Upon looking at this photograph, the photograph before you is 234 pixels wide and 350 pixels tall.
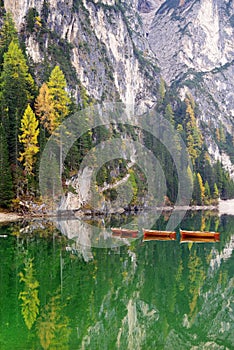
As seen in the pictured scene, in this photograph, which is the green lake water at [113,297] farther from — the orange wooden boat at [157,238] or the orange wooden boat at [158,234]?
the orange wooden boat at [158,234]

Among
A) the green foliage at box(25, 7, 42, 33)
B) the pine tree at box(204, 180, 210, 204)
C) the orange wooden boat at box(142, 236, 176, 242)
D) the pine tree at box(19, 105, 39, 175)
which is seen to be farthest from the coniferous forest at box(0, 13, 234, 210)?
the pine tree at box(204, 180, 210, 204)

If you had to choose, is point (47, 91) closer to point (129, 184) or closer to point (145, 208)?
point (129, 184)

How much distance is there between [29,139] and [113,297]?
40.1 meters

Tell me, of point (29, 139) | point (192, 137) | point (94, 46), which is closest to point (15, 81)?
point (29, 139)

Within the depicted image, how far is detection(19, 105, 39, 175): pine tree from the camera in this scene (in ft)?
189

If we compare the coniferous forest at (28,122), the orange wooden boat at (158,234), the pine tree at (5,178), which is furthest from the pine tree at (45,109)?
the orange wooden boat at (158,234)

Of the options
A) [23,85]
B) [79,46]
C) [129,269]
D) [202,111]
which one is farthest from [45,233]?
[202,111]

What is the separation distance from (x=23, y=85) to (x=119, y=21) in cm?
6447

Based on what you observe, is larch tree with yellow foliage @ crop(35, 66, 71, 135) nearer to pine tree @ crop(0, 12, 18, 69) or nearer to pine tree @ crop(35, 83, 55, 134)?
pine tree @ crop(35, 83, 55, 134)

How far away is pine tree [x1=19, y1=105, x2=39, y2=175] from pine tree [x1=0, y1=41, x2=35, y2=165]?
0.87 meters

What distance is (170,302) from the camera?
20.5 m

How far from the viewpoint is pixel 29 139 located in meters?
58.2

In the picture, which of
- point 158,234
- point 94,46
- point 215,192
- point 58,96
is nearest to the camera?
point 158,234

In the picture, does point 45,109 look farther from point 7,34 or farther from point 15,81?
point 7,34
